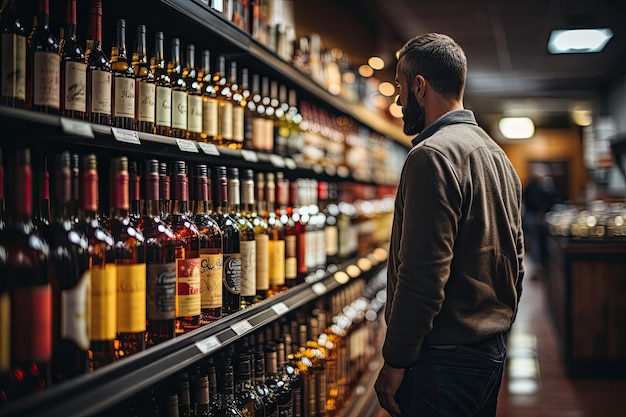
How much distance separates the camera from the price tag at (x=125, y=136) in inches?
63.4

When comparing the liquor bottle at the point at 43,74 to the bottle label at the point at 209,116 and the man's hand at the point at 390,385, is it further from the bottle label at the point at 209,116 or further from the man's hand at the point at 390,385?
the man's hand at the point at 390,385

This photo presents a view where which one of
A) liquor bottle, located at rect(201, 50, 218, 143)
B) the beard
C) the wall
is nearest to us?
the beard

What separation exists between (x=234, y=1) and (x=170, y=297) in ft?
5.03

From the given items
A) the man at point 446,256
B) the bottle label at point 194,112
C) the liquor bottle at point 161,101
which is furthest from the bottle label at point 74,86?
the man at point 446,256

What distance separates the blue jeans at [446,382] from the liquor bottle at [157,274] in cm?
77

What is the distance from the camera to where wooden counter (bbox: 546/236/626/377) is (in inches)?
212

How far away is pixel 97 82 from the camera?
176 centimetres

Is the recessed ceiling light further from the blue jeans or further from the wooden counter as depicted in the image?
the blue jeans

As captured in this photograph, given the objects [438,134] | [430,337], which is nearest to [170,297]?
[430,337]

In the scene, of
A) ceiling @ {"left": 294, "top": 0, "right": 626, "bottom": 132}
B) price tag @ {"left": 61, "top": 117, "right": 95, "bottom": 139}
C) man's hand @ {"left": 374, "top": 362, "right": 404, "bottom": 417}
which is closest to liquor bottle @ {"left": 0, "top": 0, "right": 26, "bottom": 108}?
price tag @ {"left": 61, "top": 117, "right": 95, "bottom": 139}

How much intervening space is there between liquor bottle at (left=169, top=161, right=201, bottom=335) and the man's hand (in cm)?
62

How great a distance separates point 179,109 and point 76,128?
704mm

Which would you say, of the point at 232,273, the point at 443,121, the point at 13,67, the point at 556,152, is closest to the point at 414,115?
the point at 443,121

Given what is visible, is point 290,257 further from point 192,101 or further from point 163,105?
point 163,105
